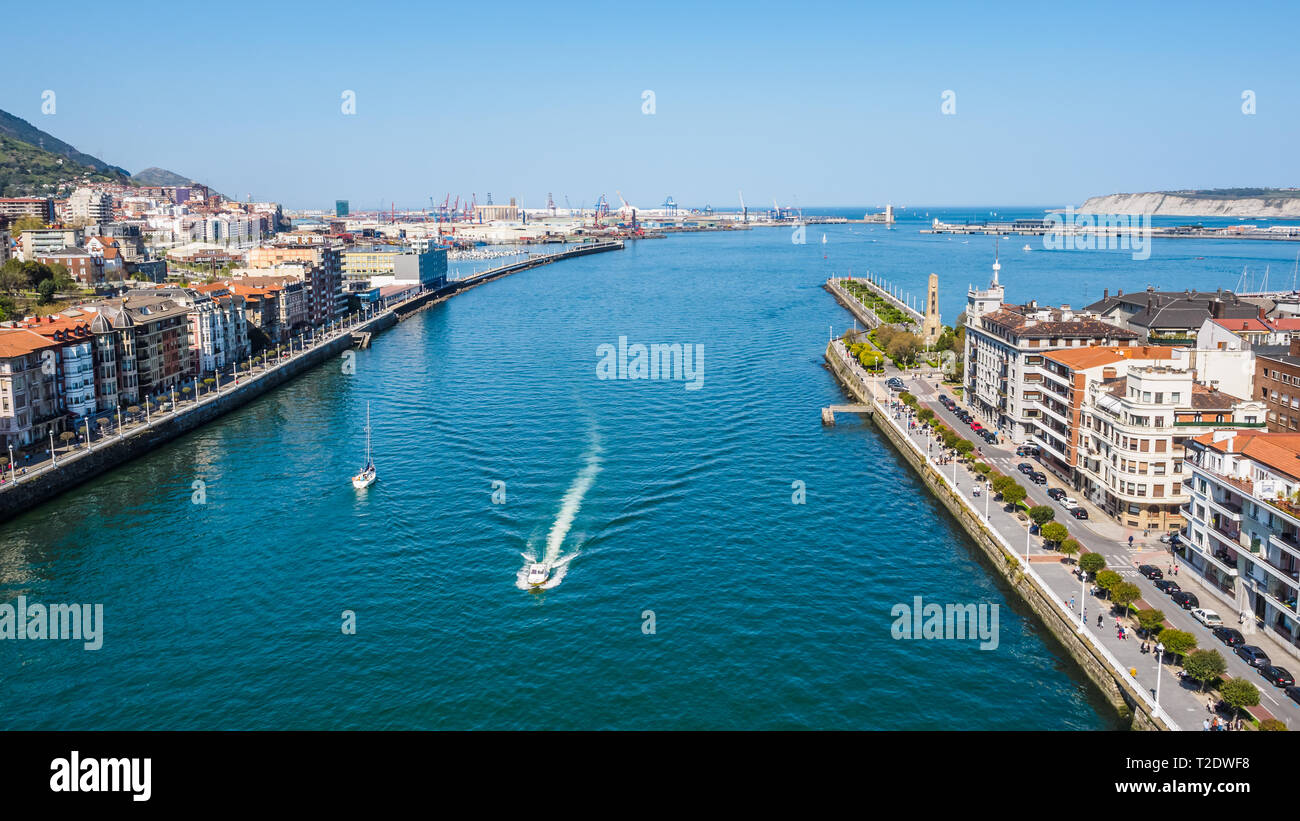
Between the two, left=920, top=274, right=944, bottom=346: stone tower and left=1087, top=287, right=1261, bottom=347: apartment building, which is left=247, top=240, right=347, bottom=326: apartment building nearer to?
left=920, top=274, right=944, bottom=346: stone tower

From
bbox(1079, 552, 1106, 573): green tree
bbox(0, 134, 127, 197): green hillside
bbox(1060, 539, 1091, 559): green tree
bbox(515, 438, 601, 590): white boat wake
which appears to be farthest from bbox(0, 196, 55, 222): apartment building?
bbox(1079, 552, 1106, 573): green tree

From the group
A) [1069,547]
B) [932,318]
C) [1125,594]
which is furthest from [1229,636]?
[932,318]

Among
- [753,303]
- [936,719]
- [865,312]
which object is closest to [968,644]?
[936,719]

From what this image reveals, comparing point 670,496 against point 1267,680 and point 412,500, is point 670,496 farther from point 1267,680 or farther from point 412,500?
point 1267,680

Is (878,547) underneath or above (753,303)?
underneath
